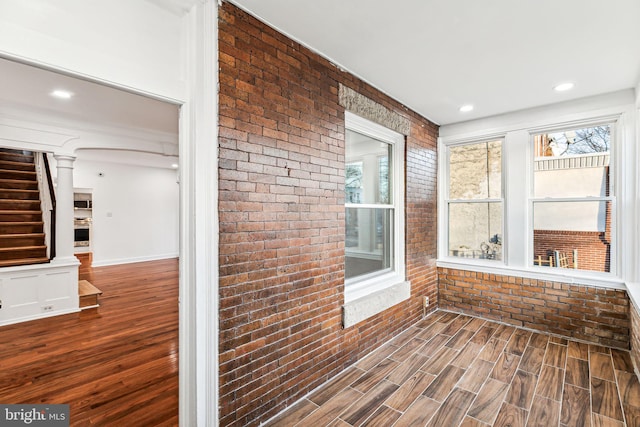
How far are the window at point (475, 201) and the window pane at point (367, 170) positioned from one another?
131 centimetres

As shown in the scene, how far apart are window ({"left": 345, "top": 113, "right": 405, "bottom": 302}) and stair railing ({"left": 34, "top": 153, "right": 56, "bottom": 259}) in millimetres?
4411

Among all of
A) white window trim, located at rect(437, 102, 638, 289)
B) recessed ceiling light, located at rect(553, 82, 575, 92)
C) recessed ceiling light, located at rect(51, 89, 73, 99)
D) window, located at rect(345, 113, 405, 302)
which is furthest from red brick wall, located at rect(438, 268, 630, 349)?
recessed ceiling light, located at rect(51, 89, 73, 99)

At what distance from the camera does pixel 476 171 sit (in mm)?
4062

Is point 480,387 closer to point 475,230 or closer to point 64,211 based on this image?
point 475,230

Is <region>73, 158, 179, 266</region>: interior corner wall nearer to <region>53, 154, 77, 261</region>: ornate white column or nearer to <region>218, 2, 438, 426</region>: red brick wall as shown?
<region>53, 154, 77, 261</region>: ornate white column

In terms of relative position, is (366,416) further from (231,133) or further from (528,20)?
(528,20)

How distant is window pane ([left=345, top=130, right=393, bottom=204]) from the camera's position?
2.96 m

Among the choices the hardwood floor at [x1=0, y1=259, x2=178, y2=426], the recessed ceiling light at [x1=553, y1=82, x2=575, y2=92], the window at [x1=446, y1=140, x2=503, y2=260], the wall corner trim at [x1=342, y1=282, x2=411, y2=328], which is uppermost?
the recessed ceiling light at [x1=553, y1=82, x2=575, y2=92]

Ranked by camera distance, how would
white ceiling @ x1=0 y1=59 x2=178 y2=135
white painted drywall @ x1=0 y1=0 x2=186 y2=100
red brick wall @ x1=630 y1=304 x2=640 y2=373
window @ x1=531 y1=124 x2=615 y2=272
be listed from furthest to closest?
window @ x1=531 y1=124 x2=615 y2=272
white ceiling @ x1=0 y1=59 x2=178 y2=135
red brick wall @ x1=630 y1=304 x2=640 y2=373
white painted drywall @ x1=0 y1=0 x2=186 y2=100

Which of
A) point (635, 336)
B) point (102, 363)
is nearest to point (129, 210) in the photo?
point (102, 363)

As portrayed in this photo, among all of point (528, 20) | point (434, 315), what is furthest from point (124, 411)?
point (528, 20)

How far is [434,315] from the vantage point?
Result: 4000mm

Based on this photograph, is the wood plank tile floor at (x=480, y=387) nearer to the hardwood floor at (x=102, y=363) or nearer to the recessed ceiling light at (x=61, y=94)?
the hardwood floor at (x=102, y=363)

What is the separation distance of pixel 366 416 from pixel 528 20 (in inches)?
111
